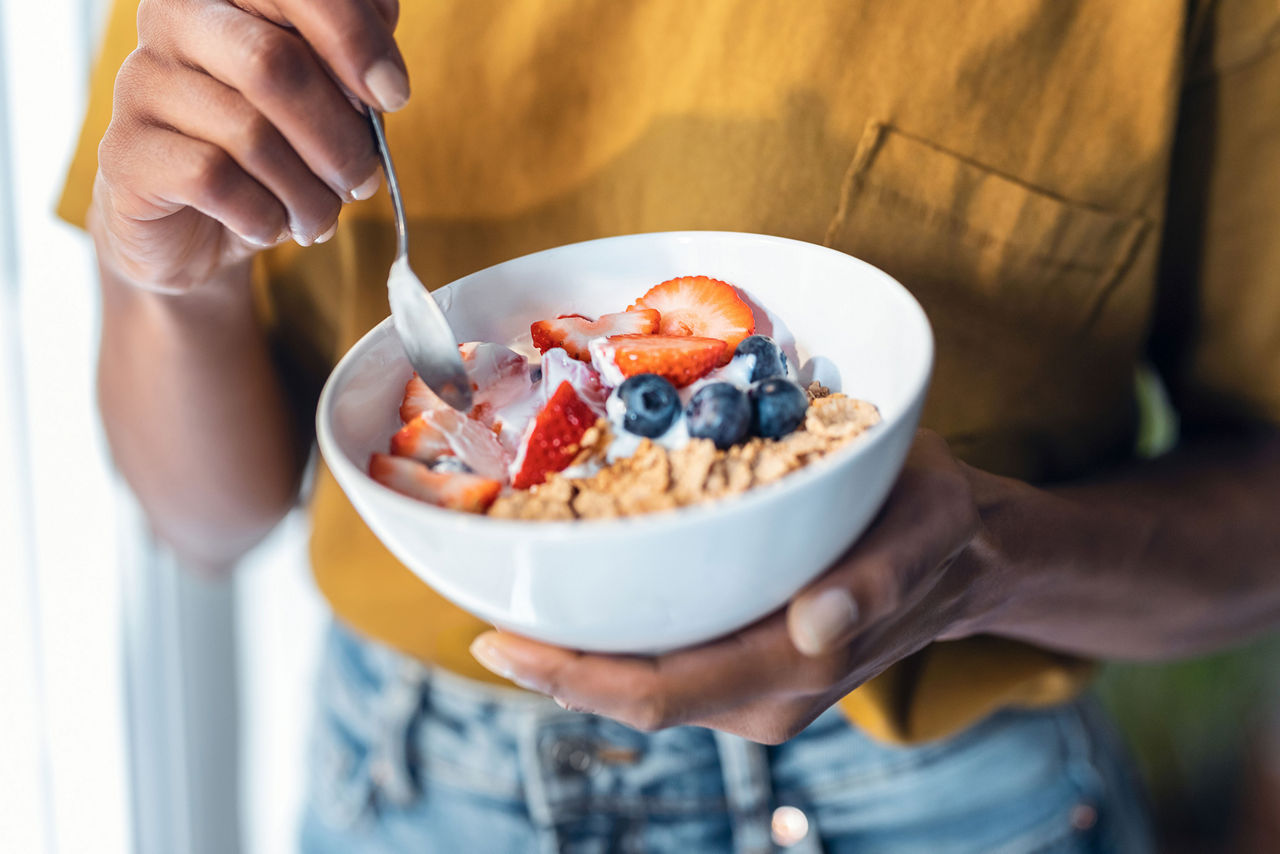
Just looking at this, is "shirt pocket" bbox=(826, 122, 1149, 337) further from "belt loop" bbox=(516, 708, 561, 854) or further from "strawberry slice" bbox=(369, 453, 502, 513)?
"belt loop" bbox=(516, 708, 561, 854)

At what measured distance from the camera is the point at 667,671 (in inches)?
12.3

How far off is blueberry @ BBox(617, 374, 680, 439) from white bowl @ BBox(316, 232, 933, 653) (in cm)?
7

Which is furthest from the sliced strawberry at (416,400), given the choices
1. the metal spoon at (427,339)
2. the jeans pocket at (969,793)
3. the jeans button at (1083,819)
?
the jeans button at (1083,819)

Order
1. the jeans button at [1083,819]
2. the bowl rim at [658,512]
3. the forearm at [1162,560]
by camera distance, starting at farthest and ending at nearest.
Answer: the jeans button at [1083,819] < the forearm at [1162,560] < the bowl rim at [658,512]

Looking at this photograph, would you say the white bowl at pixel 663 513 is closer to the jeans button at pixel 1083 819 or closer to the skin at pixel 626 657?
the skin at pixel 626 657

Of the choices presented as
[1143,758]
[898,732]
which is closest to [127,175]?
[898,732]

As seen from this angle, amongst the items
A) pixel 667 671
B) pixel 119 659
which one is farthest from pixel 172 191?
pixel 119 659

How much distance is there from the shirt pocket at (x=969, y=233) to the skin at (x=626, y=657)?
0.34 feet

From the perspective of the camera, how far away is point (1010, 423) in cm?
50

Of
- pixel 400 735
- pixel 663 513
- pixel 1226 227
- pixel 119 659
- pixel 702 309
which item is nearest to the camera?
pixel 663 513

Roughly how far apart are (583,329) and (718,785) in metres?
0.30

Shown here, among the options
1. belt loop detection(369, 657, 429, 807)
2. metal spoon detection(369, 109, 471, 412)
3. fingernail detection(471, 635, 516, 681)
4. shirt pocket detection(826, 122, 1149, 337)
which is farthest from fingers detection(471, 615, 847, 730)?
belt loop detection(369, 657, 429, 807)

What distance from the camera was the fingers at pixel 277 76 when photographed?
1.04ft

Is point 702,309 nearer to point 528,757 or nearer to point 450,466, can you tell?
point 450,466
